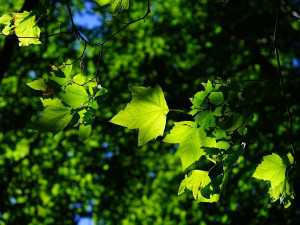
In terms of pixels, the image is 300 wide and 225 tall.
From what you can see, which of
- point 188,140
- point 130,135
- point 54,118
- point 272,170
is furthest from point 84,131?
point 130,135

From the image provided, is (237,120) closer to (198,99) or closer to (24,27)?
(198,99)

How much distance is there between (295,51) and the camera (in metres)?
10.6

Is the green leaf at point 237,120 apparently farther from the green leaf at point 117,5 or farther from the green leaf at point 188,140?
the green leaf at point 117,5

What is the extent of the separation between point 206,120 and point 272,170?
0.47m

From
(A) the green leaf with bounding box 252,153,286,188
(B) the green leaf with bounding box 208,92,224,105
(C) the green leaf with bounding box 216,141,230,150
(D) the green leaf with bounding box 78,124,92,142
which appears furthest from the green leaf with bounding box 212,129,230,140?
(D) the green leaf with bounding box 78,124,92,142

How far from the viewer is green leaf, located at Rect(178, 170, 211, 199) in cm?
133

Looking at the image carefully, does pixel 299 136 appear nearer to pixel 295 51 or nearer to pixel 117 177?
pixel 295 51

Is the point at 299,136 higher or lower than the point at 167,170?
higher

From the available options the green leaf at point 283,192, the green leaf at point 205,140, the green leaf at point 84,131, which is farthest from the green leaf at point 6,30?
the green leaf at point 283,192

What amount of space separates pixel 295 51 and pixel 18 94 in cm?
1110

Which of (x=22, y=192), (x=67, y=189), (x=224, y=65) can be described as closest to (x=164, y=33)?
(x=224, y=65)

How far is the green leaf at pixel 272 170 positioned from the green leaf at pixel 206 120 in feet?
1.22

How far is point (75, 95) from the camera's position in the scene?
1286 mm

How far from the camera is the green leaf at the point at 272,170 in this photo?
1.31 m
